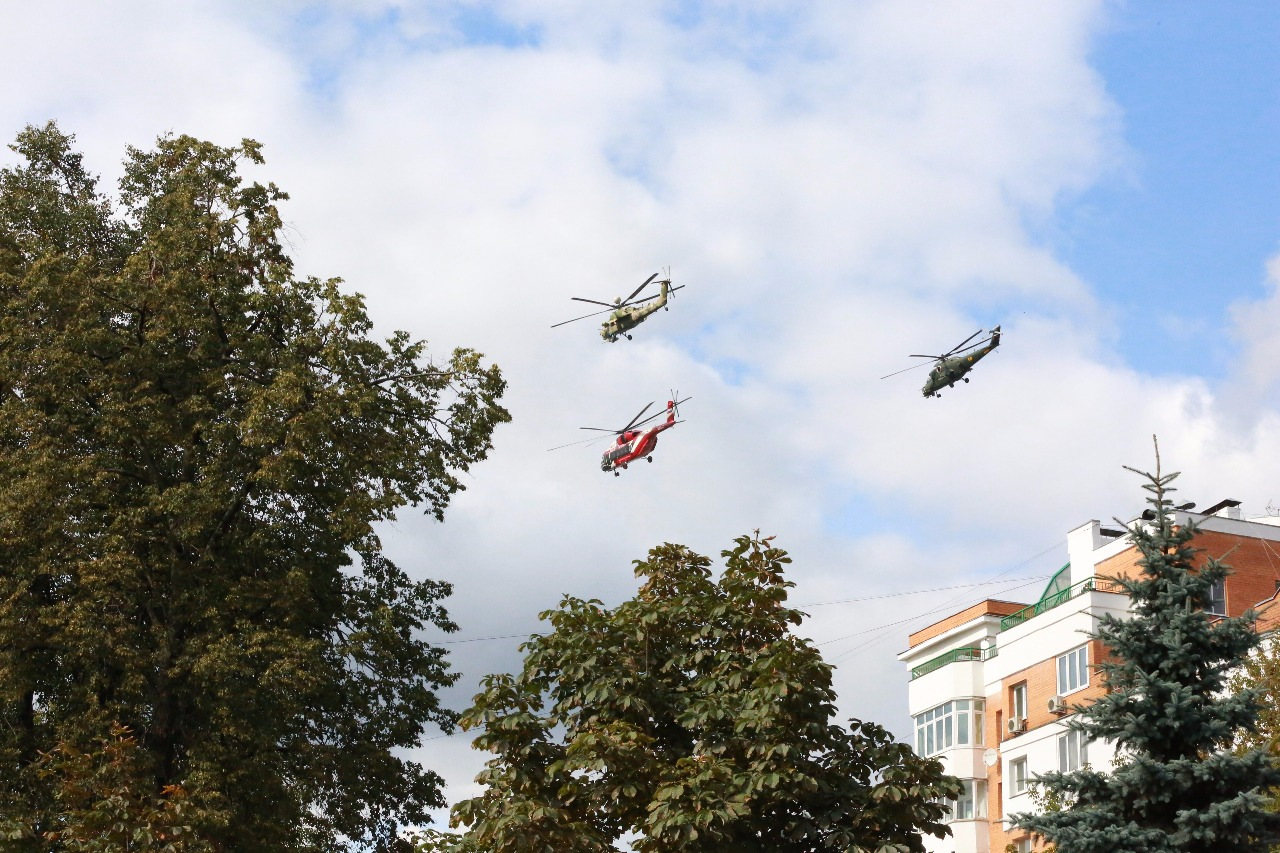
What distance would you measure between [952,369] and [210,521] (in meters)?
28.3

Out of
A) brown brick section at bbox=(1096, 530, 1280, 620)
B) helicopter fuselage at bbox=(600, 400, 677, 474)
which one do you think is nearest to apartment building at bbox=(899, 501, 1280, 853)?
brown brick section at bbox=(1096, 530, 1280, 620)

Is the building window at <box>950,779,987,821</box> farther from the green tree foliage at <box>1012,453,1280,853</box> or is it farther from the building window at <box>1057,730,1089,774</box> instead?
the green tree foliage at <box>1012,453,1280,853</box>

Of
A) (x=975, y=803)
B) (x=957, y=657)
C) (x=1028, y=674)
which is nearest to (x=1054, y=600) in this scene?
(x=1028, y=674)

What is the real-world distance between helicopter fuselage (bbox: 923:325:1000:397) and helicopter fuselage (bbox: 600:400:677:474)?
8.38 meters

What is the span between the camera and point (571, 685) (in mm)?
19062

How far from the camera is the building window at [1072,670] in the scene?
4638cm

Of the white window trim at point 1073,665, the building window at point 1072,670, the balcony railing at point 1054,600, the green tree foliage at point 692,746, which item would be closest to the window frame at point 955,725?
the balcony railing at point 1054,600

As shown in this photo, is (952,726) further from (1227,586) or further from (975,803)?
(1227,586)

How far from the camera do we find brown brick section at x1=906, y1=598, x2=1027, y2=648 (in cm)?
5662

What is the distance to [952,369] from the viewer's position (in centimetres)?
5206

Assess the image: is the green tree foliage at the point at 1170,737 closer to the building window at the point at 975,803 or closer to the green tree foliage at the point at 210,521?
the green tree foliage at the point at 210,521

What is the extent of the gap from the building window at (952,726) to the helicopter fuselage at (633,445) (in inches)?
505

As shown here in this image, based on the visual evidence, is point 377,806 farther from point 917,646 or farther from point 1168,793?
point 917,646

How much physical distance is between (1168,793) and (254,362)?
67.3 ft
